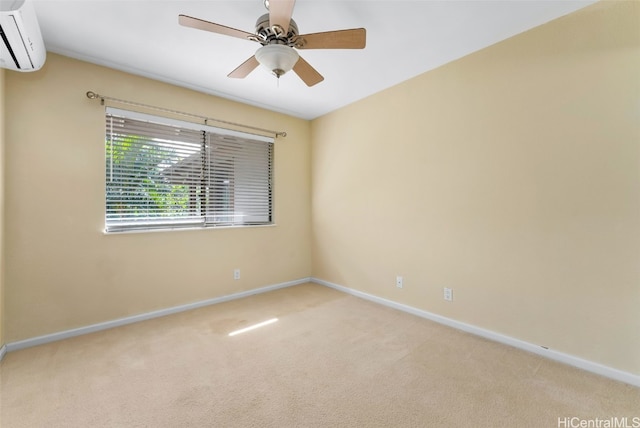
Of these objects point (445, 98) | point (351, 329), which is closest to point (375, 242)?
point (351, 329)

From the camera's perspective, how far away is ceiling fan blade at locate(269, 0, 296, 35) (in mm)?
1490

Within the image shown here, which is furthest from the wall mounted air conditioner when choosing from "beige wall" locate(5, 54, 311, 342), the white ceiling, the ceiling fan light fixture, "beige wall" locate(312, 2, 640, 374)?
"beige wall" locate(312, 2, 640, 374)

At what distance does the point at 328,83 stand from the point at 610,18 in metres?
2.22

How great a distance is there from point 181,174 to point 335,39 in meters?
2.23

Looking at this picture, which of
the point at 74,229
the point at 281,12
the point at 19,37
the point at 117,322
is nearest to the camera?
the point at 281,12

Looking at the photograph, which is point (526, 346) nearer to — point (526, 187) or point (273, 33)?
point (526, 187)

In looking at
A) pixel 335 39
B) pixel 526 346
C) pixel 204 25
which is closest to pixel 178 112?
pixel 204 25

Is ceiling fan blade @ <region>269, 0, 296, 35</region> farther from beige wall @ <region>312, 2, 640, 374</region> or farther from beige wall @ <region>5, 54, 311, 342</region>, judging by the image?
beige wall @ <region>5, 54, 311, 342</region>

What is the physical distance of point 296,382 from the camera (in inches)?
73.4

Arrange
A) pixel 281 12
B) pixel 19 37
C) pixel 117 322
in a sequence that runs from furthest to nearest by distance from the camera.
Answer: pixel 117 322 < pixel 19 37 < pixel 281 12

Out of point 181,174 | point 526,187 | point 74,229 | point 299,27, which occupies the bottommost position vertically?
point 74,229

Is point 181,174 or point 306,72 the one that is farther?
point 181,174

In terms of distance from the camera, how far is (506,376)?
1911mm

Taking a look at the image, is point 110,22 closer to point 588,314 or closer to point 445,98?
point 445,98
